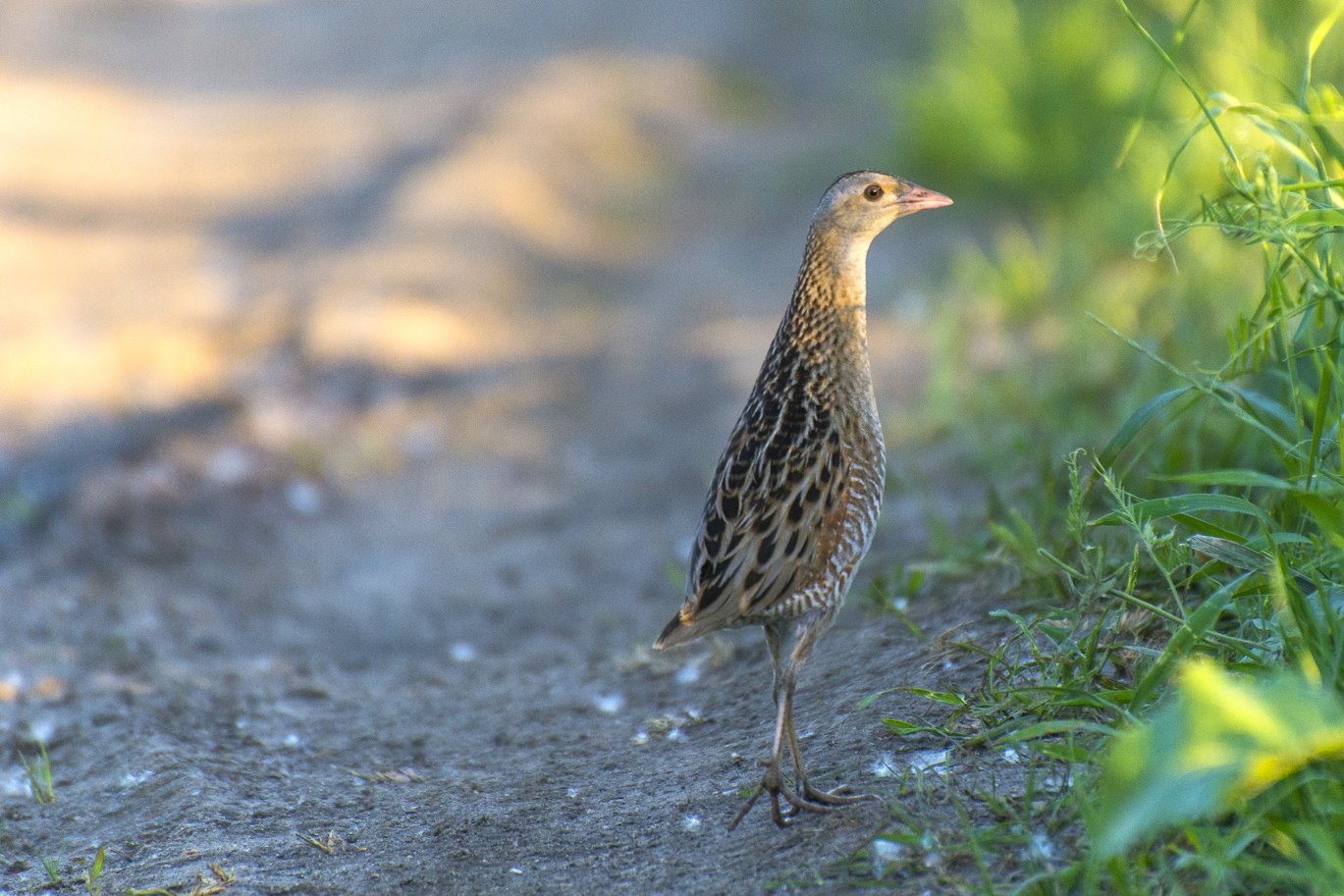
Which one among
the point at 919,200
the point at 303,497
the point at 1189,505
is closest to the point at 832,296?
the point at 919,200

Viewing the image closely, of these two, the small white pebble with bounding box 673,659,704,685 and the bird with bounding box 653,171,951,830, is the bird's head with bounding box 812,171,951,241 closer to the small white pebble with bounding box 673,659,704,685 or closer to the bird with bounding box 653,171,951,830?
the bird with bounding box 653,171,951,830

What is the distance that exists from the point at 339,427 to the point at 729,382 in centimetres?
177

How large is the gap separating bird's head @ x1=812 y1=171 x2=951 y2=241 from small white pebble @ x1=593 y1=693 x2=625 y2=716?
1478mm

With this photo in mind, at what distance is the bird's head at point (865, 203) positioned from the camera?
356cm

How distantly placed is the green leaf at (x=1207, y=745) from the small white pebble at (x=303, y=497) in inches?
167

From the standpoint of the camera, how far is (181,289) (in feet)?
23.4

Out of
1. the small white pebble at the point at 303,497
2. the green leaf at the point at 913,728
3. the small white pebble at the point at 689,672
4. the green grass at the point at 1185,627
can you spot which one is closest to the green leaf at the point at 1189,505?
the green grass at the point at 1185,627

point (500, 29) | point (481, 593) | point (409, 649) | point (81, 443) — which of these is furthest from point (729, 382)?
point (500, 29)

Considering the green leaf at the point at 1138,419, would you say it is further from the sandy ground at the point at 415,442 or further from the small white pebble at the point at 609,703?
the small white pebble at the point at 609,703

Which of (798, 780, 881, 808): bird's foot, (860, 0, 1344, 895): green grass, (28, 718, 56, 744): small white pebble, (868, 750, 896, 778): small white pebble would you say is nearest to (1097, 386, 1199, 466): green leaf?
(860, 0, 1344, 895): green grass

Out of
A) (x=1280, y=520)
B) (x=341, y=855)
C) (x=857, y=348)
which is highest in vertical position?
(x=857, y=348)

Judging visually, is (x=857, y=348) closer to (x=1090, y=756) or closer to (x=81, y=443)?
(x=1090, y=756)

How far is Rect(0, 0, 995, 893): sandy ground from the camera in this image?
3.24m

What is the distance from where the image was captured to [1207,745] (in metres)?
1.83
